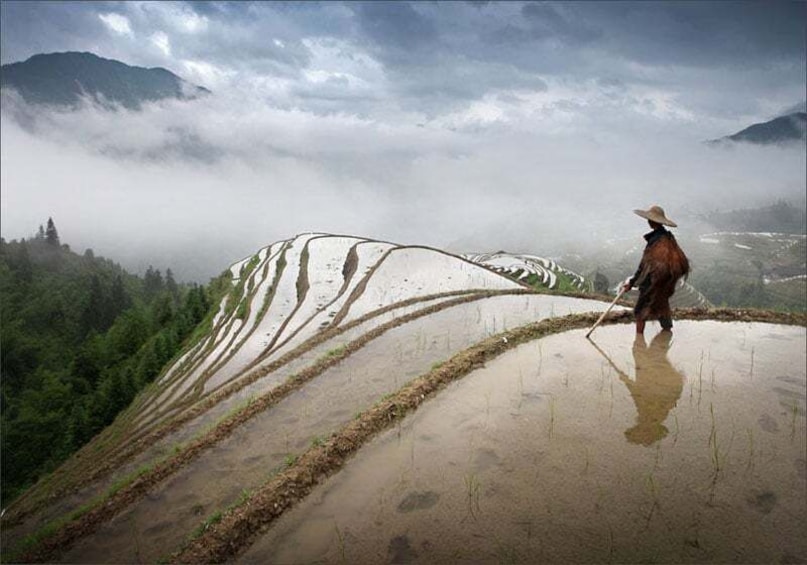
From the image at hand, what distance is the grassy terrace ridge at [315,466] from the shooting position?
Answer: 4.23 meters

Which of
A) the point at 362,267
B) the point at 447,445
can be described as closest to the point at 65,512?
the point at 447,445

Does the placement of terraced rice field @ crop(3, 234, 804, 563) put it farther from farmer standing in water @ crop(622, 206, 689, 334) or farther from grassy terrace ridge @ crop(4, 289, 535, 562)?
farmer standing in water @ crop(622, 206, 689, 334)

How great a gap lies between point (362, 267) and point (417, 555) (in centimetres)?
1943

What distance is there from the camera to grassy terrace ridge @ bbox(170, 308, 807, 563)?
167 inches

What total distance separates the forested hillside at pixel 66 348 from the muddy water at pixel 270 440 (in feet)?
74.5

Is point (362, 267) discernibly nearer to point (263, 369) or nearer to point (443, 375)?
point (263, 369)

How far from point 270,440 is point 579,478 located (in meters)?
3.98

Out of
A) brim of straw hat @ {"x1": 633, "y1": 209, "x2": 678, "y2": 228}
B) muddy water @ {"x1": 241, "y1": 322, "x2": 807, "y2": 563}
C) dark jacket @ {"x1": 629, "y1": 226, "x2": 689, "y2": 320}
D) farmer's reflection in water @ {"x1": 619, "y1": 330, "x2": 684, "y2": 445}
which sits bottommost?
muddy water @ {"x1": 241, "y1": 322, "x2": 807, "y2": 563}

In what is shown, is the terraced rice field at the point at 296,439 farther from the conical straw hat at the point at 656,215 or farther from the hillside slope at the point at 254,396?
the conical straw hat at the point at 656,215

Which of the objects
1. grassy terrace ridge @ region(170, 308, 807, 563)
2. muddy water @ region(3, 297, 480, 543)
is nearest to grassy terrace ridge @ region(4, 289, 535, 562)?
muddy water @ region(3, 297, 480, 543)

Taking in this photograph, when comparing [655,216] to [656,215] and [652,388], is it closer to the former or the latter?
[656,215]

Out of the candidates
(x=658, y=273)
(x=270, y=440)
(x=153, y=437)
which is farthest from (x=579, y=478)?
(x=153, y=437)

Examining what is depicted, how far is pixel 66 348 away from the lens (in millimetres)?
75250

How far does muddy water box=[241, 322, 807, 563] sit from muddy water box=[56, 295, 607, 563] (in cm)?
128
